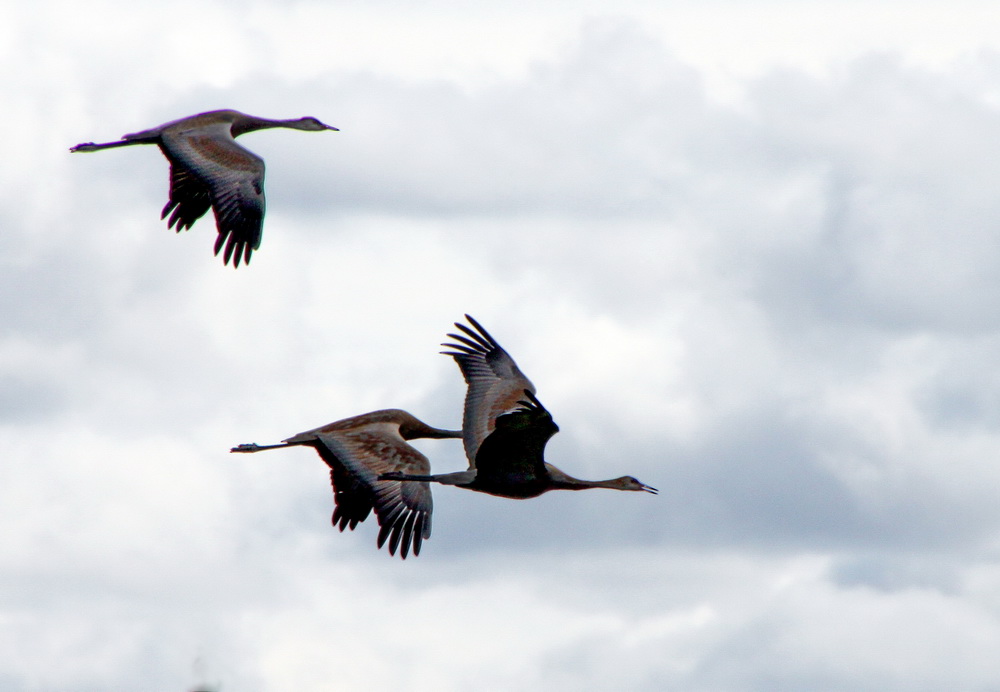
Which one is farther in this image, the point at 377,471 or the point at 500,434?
the point at 377,471

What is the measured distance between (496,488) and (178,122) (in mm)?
6999

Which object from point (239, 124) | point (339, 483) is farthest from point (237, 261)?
point (339, 483)

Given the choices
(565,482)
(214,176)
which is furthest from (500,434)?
(214,176)

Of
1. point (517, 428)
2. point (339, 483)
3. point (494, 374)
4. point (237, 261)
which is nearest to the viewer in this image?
point (517, 428)

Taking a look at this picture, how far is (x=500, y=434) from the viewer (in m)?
34.4

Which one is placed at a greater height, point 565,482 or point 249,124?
point 249,124

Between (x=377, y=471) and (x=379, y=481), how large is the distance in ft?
0.78

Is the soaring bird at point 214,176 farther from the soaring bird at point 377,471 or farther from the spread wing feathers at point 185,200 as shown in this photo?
the soaring bird at point 377,471

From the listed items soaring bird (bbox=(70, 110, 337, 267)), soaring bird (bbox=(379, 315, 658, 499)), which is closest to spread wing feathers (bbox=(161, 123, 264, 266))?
soaring bird (bbox=(70, 110, 337, 267))

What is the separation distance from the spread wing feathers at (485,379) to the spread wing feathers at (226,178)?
3872mm

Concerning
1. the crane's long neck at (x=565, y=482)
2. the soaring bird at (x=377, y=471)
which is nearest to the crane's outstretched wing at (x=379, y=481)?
the soaring bird at (x=377, y=471)

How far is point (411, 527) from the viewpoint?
39.5m

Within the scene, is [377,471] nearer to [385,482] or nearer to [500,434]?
[385,482]

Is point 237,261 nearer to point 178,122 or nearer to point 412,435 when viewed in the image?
point 178,122
